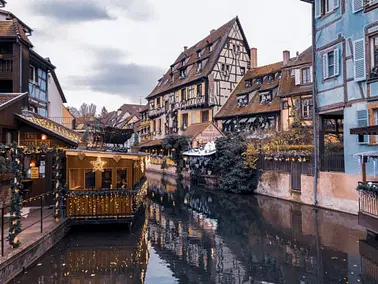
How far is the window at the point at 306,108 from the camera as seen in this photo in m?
26.3

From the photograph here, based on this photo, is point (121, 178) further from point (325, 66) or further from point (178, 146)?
point (178, 146)

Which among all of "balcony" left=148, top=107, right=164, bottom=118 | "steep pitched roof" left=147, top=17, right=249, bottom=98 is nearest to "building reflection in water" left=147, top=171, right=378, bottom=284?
"steep pitched roof" left=147, top=17, right=249, bottom=98

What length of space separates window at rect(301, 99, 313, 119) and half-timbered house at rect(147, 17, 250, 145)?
12472 millimetres

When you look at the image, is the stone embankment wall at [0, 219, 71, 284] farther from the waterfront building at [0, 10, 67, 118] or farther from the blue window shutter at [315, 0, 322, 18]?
the blue window shutter at [315, 0, 322, 18]

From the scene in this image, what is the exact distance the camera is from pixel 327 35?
1653cm

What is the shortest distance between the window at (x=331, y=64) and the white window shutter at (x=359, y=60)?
1180 millimetres

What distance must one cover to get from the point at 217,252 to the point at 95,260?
11.2 feet

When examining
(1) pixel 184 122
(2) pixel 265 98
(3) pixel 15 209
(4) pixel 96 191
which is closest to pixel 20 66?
(4) pixel 96 191

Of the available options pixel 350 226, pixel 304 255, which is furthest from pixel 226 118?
pixel 304 255

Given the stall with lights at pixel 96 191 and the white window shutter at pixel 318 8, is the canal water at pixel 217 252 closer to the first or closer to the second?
the stall with lights at pixel 96 191

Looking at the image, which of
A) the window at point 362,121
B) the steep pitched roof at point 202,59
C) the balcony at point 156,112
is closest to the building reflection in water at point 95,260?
the window at point 362,121

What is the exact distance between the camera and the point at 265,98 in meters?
32.3

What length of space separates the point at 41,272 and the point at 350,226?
10.5m

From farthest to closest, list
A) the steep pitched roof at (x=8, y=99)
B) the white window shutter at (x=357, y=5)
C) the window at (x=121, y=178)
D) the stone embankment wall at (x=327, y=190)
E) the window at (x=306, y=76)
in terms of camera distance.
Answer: the window at (x=306, y=76) → the stone embankment wall at (x=327, y=190) → the white window shutter at (x=357, y=5) → the steep pitched roof at (x=8, y=99) → the window at (x=121, y=178)
